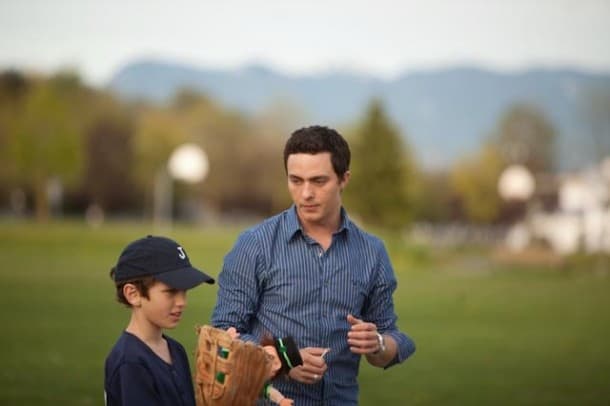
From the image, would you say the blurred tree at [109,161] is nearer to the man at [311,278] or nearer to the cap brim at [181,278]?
the man at [311,278]

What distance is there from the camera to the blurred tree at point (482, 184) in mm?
94000

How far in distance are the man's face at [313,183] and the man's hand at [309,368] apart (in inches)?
27.9

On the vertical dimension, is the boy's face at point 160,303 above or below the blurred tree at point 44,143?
above

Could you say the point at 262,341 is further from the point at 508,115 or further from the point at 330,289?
the point at 508,115

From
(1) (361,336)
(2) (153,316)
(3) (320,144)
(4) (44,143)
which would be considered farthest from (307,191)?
(4) (44,143)

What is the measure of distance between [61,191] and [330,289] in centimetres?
7584

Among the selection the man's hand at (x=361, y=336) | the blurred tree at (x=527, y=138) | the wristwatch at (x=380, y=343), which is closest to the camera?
the man's hand at (x=361, y=336)

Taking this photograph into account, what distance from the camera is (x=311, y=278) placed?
6000 mm

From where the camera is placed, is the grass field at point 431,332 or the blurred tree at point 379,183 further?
the blurred tree at point 379,183

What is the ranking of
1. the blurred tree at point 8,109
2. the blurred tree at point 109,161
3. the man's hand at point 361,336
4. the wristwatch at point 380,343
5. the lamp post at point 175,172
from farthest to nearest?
the blurred tree at point 109,161 < the lamp post at point 175,172 < the blurred tree at point 8,109 < the wristwatch at point 380,343 < the man's hand at point 361,336

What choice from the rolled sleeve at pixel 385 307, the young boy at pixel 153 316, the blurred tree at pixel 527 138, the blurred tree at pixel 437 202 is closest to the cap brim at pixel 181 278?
the young boy at pixel 153 316

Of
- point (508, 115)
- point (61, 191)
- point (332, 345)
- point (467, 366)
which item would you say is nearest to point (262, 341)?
point (332, 345)

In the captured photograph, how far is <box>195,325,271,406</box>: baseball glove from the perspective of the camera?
16.6 ft

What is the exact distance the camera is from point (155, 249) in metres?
5.25
